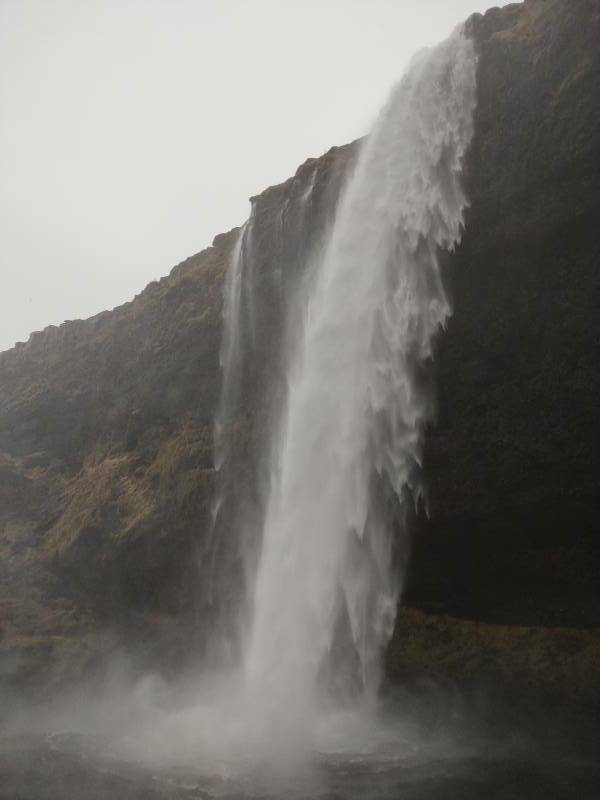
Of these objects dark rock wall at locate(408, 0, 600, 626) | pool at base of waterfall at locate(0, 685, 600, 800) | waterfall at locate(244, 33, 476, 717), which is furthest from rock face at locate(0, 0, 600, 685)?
pool at base of waterfall at locate(0, 685, 600, 800)

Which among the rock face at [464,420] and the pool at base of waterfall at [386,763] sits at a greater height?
the rock face at [464,420]

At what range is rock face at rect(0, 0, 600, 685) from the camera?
13.3 m

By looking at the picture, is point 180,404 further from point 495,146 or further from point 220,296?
point 495,146

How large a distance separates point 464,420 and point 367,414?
→ 6.48 feet

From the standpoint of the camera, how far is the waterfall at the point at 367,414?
14.5 m

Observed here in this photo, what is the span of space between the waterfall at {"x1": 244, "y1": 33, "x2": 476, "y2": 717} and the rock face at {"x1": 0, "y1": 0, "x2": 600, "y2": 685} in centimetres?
55

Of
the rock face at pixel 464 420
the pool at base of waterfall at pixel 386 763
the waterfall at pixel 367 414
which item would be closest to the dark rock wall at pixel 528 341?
the rock face at pixel 464 420

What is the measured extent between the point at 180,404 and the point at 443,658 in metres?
9.91

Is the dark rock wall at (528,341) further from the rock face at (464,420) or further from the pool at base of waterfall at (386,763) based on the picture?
the pool at base of waterfall at (386,763)

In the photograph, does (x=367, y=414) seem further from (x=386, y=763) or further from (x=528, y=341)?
(x=386, y=763)

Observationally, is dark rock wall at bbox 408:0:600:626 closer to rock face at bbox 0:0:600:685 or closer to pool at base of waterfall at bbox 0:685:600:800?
rock face at bbox 0:0:600:685

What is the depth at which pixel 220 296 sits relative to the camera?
20203mm

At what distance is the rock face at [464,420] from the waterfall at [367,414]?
548mm

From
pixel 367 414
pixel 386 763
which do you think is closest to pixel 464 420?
pixel 367 414
